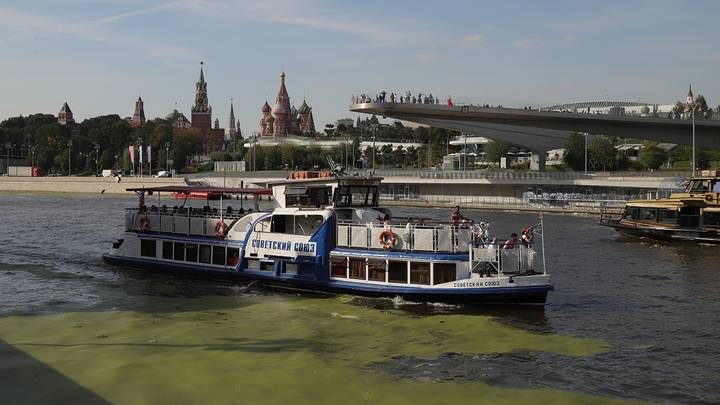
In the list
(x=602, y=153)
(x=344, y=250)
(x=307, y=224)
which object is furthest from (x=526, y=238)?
(x=602, y=153)

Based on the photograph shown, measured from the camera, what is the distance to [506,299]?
1010 inches

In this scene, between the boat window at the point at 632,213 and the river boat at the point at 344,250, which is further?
the boat window at the point at 632,213

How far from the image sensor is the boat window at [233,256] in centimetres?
3192

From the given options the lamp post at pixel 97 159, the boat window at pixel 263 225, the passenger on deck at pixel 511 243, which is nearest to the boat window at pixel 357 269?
the boat window at pixel 263 225

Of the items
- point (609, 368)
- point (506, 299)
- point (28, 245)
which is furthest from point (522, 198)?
point (609, 368)

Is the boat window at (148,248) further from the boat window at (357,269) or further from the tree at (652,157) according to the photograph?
the tree at (652,157)

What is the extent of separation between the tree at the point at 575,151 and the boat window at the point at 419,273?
3653 inches

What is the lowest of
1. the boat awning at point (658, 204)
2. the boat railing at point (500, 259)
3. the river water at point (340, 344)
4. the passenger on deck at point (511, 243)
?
the river water at point (340, 344)

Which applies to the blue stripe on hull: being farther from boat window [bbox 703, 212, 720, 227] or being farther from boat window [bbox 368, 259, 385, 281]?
boat window [bbox 703, 212, 720, 227]

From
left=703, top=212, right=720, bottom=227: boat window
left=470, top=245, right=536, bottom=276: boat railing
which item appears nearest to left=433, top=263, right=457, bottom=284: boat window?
left=470, top=245, right=536, bottom=276: boat railing

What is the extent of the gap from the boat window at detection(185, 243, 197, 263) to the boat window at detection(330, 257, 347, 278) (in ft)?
26.6

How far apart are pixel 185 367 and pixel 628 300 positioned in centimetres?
1849

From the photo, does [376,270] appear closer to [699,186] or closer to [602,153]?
[699,186]

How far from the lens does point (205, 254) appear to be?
33.4 meters
